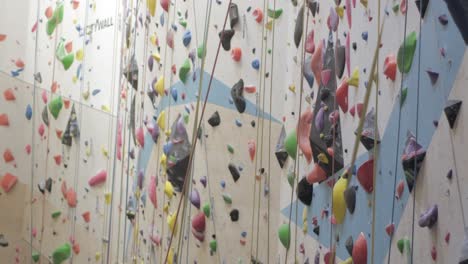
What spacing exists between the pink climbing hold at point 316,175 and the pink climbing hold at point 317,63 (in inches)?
5.7

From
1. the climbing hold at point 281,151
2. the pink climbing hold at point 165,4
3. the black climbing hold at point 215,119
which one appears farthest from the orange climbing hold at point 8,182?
the climbing hold at point 281,151

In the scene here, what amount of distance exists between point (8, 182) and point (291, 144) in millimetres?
1199

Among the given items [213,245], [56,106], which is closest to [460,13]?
[213,245]

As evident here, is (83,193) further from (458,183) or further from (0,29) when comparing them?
(458,183)

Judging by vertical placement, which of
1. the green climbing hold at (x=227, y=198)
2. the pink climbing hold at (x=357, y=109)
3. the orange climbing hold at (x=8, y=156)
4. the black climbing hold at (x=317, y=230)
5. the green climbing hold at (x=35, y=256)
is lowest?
the green climbing hold at (x=35, y=256)

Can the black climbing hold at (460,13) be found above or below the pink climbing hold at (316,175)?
above

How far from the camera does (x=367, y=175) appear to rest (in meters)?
0.93

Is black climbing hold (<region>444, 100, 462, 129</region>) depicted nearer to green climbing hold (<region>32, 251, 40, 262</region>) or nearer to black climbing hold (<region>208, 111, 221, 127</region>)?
black climbing hold (<region>208, 111, 221, 127</region>)

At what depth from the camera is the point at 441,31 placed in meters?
0.79

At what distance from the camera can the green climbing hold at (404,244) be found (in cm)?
83

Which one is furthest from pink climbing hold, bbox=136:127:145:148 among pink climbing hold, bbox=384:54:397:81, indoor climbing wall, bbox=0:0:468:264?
pink climbing hold, bbox=384:54:397:81

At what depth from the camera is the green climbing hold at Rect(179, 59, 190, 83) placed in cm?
146

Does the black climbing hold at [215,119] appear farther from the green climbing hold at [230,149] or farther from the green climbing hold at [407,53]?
the green climbing hold at [407,53]

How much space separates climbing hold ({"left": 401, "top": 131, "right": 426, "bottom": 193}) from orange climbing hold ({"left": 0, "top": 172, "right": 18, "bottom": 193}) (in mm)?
1484
